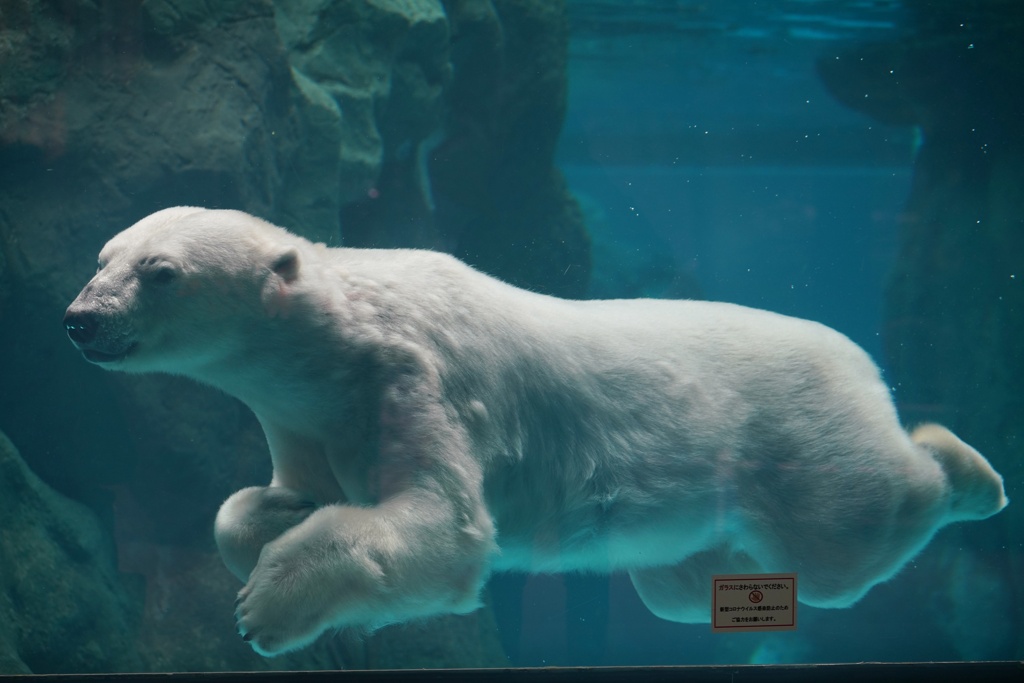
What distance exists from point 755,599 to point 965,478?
2.81 feet

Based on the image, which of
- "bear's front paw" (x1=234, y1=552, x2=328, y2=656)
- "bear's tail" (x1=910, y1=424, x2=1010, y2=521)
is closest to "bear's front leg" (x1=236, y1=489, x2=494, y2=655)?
"bear's front paw" (x1=234, y1=552, x2=328, y2=656)

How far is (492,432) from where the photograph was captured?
1869mm

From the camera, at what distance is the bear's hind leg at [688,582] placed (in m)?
2.37

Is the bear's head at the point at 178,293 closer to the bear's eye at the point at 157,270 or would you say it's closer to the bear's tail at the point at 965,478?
the bear's eye at the point at 157,270

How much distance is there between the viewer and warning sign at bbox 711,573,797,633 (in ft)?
A: 7.39

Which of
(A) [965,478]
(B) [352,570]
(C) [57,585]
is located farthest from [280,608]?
(A) [965,478]

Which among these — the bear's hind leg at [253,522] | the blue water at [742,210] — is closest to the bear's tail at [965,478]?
the blue water at [742,210]

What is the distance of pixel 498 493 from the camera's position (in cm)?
190

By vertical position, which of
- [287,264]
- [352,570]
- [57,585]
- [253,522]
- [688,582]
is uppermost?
[287,264]

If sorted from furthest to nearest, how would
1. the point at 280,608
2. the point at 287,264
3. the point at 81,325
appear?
the point at 287,264 < the point at 81,325 < the point at 280,608

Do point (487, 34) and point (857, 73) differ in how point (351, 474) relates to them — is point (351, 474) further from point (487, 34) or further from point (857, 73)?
point (857, 73)

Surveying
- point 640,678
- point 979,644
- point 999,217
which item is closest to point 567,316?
point 640,678

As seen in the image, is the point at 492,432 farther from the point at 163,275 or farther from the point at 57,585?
the point at 57,585

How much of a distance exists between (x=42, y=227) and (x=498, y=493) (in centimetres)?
206
